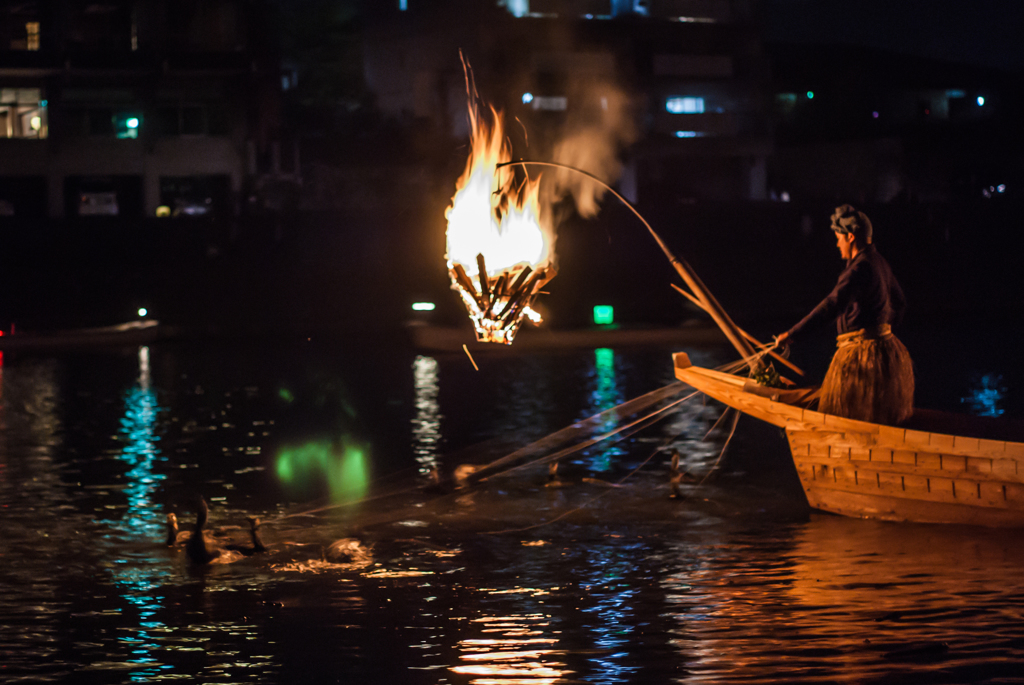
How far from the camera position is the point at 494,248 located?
429 inches

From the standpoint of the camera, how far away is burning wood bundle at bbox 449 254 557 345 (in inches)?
412

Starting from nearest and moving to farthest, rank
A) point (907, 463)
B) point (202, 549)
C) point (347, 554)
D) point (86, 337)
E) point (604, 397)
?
point (202, 549) < point (347, 554) < point (907, 463) < point (604, 397) < point (86, 337)

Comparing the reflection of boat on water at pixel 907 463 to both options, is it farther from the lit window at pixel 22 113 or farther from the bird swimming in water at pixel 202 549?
the lit window at pixel 22 113

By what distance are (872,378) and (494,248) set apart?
3.54m

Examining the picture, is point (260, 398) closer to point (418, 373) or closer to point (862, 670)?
point (418, 373)

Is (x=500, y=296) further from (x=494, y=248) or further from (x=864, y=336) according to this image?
(x=864, y=336)

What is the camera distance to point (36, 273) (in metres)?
38.3

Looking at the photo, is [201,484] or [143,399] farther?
[143,399]

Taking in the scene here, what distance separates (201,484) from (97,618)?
205 inches

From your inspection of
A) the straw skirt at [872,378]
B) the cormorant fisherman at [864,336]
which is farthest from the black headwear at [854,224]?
the straw skirt at [872,378]

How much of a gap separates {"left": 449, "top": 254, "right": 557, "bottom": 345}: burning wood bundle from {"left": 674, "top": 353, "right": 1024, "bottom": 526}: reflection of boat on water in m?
2.38

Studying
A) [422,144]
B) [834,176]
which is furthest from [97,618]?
[834,176]

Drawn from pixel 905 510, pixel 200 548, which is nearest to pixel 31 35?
pixel 200 548

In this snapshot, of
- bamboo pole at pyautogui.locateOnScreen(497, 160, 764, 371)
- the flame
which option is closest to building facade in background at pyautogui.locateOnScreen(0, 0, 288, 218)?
the flame
